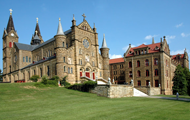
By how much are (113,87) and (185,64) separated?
58.7m

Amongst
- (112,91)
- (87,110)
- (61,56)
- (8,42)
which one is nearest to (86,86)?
(112,91)

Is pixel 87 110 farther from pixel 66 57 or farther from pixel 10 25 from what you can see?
pixel 10 25

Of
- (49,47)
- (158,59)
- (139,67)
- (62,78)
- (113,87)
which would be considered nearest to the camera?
(113,87)

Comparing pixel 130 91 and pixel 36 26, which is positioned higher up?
pixel 36 26

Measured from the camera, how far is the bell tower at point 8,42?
229 feet

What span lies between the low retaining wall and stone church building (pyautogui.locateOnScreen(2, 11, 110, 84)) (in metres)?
7.45

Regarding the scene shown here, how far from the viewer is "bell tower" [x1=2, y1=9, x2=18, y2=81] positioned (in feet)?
229

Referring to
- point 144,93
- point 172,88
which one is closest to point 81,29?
point 144,93

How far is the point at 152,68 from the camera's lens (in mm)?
49500

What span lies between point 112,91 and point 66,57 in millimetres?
19964

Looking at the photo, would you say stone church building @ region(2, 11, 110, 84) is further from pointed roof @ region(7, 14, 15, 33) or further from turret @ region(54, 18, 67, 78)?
pointed roof @ region(7, 14, 15, 33)

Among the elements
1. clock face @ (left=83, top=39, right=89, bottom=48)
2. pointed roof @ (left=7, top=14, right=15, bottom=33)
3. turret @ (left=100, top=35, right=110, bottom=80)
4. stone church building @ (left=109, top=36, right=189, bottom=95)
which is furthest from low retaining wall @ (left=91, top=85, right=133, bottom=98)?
pointed roof @ (left=7, top=14, right=15, bottom=33)

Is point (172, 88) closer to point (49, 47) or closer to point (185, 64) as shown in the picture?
point (185, 64)

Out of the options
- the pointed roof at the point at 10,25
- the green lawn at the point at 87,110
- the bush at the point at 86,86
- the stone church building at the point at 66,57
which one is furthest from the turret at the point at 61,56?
the pointed roof at the point at 10,25
